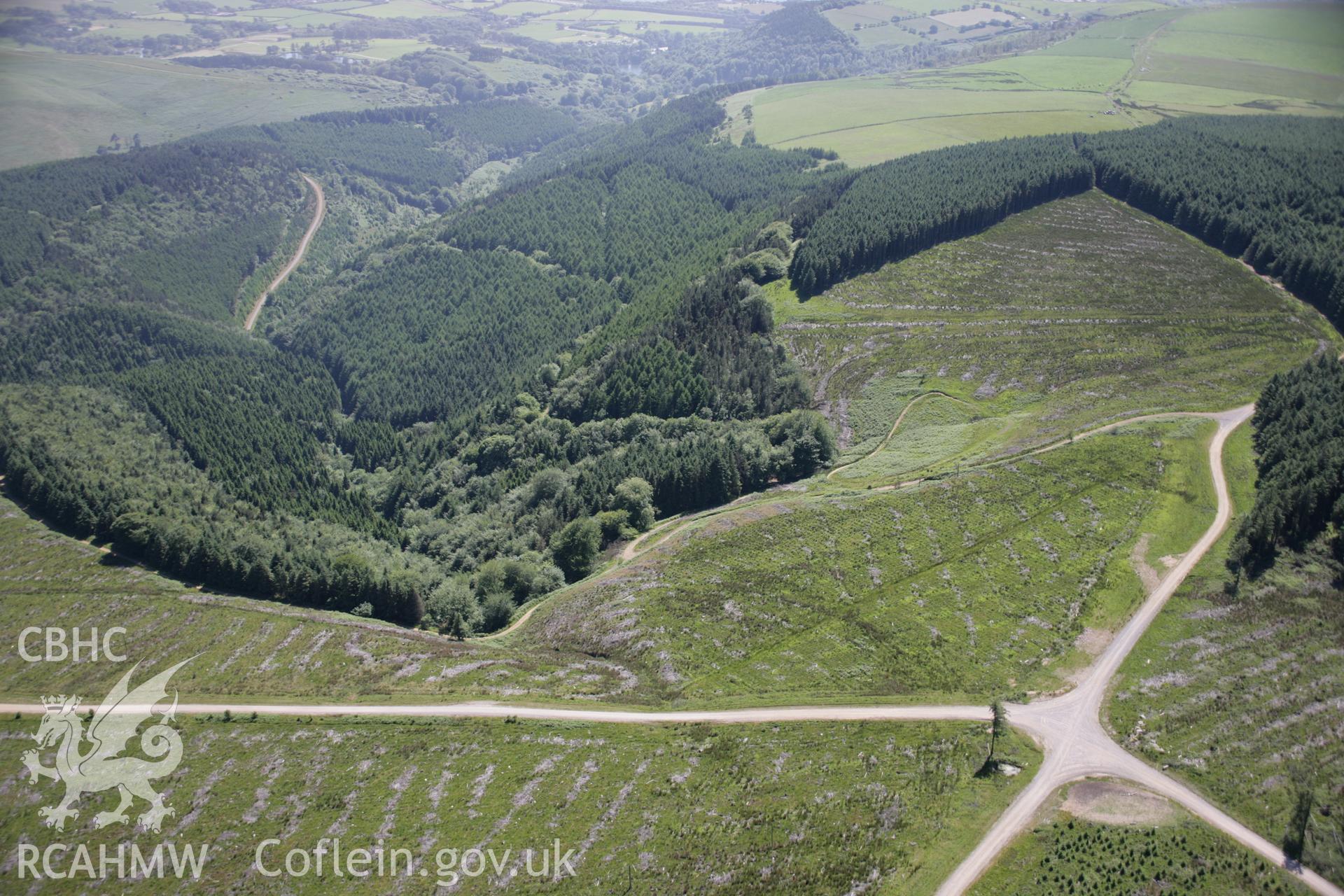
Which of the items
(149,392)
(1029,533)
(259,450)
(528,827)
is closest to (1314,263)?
(1029,533)

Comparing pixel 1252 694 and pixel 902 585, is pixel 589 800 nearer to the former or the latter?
pixel 902 585

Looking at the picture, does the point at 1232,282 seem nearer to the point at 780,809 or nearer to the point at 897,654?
the point at 897,654

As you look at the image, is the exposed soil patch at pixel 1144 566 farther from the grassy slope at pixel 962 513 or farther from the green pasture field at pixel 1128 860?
the green pasture field at pixel 1128 860

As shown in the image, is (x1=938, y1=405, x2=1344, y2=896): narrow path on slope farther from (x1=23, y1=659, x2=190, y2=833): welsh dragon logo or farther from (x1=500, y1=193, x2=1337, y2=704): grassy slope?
(x1=23, y1=659, x2=190, y2=833): welsh dragon logo

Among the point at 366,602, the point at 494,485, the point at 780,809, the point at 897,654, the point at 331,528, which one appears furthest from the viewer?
the point at 494,485

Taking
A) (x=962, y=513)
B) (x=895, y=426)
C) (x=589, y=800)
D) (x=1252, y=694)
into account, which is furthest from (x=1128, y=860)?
(x=895, y=426)
